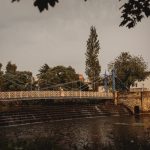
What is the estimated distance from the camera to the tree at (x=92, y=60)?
289 feet

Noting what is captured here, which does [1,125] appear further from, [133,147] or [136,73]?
[136,73]

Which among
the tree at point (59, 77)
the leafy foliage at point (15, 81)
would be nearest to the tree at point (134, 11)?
the leafy foliage at point (15, 81)

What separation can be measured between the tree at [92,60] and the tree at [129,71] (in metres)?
5.39

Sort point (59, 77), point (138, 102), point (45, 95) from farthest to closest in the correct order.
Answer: point (59, 77) → point (138, 102) → point (45, 95)

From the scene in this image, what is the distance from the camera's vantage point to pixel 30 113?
156 feet

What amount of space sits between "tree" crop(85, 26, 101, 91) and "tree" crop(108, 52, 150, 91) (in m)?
5.39

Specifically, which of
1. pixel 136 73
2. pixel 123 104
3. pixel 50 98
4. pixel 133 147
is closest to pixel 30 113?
pixel 50 98

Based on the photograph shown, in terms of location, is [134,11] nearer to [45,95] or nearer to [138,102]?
[45,95]

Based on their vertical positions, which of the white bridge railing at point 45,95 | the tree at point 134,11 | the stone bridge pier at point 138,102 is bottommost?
the stone bridge pier at point 138,102

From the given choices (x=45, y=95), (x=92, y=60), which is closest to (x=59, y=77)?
(x=92, y=60)

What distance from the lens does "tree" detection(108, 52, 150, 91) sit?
3526 inches

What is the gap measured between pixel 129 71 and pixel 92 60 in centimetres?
900

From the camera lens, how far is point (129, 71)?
90.0 metres

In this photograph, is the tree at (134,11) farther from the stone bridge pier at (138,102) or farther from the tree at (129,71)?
the tree at (129,71)
